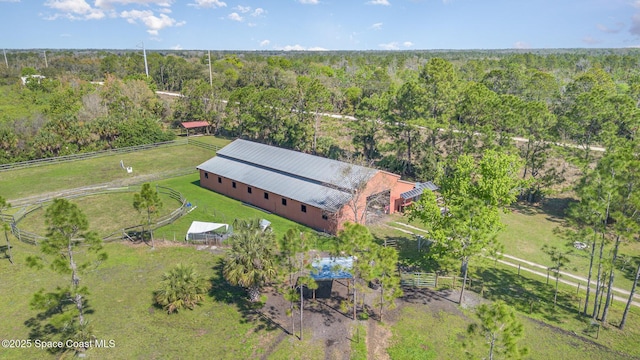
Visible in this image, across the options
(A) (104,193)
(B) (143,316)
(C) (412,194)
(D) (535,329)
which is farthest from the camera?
(A) (104,193)

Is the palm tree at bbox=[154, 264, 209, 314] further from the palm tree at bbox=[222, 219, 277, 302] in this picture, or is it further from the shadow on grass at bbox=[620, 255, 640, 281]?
the shadow on grass at bbox=[620, 255, 640, 281]

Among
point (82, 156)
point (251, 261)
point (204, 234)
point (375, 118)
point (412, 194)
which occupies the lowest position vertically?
point (204, 234)

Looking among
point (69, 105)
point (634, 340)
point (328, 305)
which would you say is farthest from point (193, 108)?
point (634, 340)

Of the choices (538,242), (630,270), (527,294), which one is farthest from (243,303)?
(630,270)

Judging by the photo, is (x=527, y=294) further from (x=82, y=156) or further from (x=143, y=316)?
(x=82, y=156)

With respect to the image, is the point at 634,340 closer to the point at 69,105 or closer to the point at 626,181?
the point at 626,181

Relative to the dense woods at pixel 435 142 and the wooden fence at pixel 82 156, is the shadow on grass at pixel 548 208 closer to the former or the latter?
the dense woods at pixel 435 142
